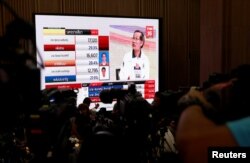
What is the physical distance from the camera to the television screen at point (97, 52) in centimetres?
490

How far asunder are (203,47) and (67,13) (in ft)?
7.50

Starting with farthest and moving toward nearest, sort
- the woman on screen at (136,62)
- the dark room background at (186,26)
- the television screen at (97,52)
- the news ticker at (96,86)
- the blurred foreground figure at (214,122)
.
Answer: the woman on screen at (136,62), the news ticker at (96,86), the television screen at (97,52), the dark room background at (186,26), the blurred foreground figure at (214,122)

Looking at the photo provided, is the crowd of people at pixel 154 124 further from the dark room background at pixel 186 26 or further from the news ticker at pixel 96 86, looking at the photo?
the news ticker at pixel 96 86

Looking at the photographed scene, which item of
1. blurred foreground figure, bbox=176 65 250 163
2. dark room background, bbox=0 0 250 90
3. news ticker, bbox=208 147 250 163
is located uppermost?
dark room background, bbox=0 0 250 90

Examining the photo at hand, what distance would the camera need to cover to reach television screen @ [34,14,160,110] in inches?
193

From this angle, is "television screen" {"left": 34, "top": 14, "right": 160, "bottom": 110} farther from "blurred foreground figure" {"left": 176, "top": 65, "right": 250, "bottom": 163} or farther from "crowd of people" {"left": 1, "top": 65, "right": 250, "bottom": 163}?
"blurred foreground figure" {"left": 176, "top": 65, "right": 250, "bottom": 163}

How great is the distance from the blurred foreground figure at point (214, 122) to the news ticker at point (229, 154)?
2 centimetres

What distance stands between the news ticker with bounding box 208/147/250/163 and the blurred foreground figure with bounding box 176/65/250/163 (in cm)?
2

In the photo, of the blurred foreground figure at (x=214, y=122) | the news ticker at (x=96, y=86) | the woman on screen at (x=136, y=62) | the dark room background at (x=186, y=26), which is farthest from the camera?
the woman on screen at (x=136, y=62)

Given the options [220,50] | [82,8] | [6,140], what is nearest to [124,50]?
[82,8]

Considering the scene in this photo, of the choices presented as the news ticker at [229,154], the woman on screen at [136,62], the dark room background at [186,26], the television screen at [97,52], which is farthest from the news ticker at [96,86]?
the news ticker at [229,154]

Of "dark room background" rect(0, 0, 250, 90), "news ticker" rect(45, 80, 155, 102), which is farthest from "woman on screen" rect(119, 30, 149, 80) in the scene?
"dark room background" rect(0, 0, 250, 90)

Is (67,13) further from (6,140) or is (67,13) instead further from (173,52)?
(6,140)

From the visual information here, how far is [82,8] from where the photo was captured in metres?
5.42
